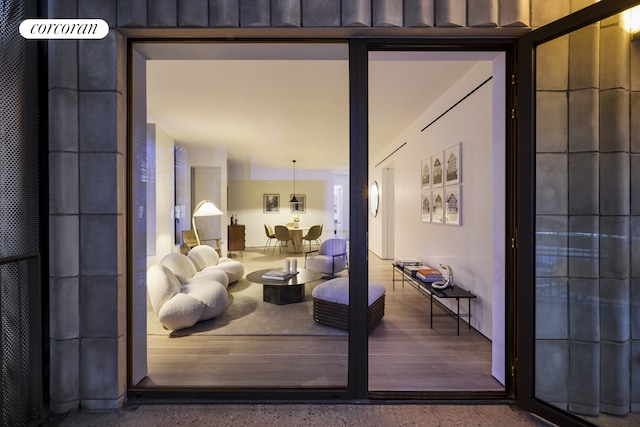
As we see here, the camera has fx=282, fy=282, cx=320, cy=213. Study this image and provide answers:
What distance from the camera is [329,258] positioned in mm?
2389

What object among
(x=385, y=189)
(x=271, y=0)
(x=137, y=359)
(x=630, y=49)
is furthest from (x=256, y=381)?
(x=385, y=189)

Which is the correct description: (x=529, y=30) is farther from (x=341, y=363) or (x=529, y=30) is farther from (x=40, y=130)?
(x=40, y=130)

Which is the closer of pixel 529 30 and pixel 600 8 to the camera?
pixel 600 8

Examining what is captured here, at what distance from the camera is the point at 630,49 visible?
5.54 feet

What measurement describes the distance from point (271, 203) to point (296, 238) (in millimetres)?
398

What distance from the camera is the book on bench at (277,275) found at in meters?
2.63

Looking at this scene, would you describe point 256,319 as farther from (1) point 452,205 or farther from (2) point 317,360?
(1) point 452,205

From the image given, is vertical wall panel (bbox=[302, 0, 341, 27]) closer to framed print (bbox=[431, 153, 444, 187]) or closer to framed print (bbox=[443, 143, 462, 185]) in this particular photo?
framed print (bbox=[443, 143, 462, 185])

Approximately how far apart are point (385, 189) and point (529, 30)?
3.34 meters

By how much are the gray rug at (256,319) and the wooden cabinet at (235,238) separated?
366 mm

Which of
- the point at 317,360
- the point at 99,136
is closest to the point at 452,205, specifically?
the point at 317,360

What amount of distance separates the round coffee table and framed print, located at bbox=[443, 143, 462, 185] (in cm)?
199

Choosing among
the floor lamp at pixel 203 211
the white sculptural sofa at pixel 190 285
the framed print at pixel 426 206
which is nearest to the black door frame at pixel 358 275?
the white sculptural sofa at pixel 190 285

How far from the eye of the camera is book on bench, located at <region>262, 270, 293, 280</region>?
2627 mm
